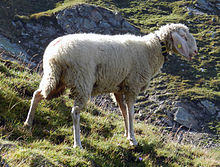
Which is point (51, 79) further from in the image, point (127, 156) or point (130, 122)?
point (127, 156)

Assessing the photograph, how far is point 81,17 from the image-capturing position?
35.3 m

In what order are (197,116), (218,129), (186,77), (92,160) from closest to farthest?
1. (92,160)
2. (218,129)
3. (197,116)
4. (186,77)

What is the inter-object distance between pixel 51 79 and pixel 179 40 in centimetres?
337

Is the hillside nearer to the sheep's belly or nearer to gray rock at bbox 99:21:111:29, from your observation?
the sheep's belly

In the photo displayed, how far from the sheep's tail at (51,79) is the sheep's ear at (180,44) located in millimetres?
3088

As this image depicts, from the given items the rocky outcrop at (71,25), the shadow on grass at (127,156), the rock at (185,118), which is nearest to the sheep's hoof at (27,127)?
the shadow on grass at (127,156)

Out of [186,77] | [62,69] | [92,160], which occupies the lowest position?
[186,77]

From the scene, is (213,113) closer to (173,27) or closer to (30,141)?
(173,27)

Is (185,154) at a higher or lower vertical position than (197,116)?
higher

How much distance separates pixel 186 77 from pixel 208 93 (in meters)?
3.70

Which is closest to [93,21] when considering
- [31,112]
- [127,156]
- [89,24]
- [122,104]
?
[89,24]

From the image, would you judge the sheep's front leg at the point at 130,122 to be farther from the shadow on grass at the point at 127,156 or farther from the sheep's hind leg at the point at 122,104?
the sheep's hind leg at the point at 122,104

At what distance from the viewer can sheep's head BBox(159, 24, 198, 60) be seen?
6.27 metres

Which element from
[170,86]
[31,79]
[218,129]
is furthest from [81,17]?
[31,79]
